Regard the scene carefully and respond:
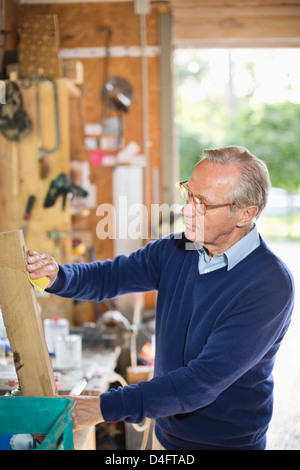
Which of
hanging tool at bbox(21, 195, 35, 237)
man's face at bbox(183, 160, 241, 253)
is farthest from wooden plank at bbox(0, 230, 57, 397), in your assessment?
hanging tool at bbox(21, 195, 35, 237)

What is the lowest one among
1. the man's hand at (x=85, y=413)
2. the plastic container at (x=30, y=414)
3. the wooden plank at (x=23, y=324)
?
the man's hand at (x=85, y=413)

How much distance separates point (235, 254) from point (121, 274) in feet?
1.42

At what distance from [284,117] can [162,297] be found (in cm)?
1149

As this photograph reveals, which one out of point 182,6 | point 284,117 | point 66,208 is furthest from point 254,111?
point 66,208

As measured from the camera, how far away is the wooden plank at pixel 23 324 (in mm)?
1224

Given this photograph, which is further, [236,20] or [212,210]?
[236,20]

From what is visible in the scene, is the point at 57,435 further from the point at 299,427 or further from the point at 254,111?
the point at 254,111

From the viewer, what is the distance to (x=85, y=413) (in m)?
1.19

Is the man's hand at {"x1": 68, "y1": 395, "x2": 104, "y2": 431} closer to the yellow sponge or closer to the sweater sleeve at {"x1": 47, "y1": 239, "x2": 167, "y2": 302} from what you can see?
the yellow sponge

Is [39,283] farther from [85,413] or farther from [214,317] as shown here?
[214,317]

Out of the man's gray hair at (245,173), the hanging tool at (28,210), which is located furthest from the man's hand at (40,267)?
the hanging tool at (28,210)

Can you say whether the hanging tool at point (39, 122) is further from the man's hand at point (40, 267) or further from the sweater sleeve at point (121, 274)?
the man's hand at point (40, 267)

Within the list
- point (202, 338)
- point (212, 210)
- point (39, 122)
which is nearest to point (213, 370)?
point (202, 338)

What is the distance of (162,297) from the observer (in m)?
1.60
